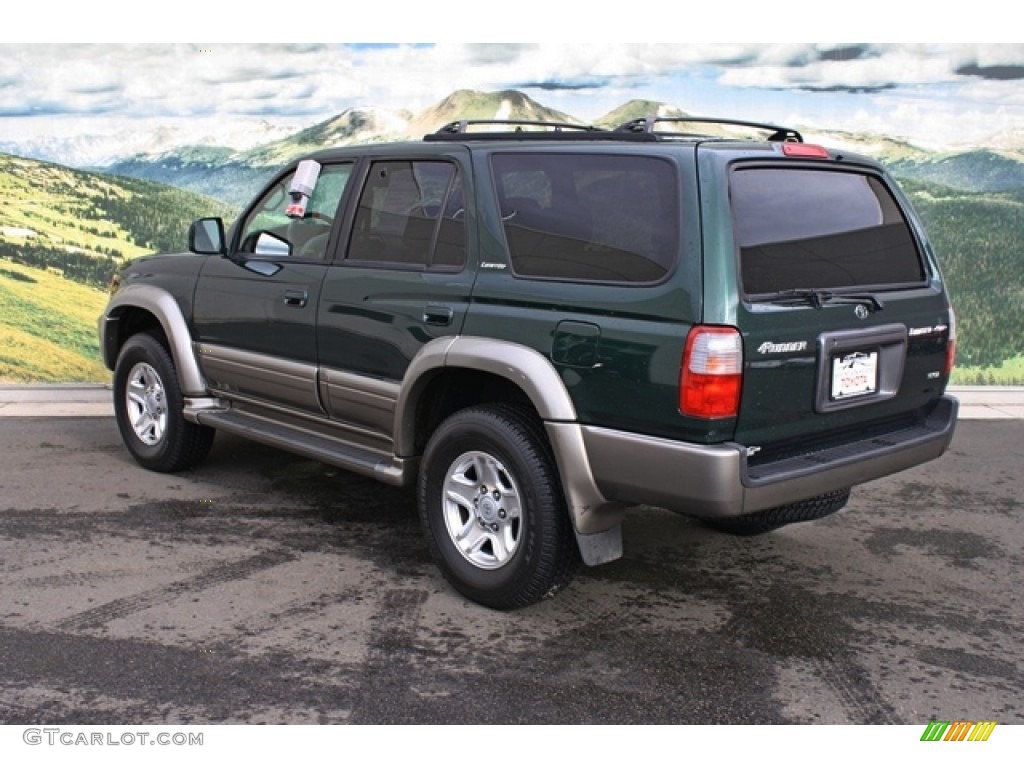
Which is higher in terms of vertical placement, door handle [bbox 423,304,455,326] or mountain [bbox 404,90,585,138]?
mountain [bbox 404,90,585,138]

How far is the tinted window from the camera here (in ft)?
15.1

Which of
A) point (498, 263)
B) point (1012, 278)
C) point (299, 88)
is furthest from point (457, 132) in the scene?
point (1012, 278)

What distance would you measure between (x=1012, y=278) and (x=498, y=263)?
6656mm

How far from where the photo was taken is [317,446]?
5.17 meters

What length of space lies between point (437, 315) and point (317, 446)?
3.51 feet

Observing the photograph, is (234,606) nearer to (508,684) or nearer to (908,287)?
(508,684)

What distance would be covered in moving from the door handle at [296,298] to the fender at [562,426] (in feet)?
3.53

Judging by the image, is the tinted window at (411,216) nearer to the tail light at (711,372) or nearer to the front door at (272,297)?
the front door at (272,297)

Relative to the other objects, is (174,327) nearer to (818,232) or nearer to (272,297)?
(272,297)

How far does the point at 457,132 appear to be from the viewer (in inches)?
197

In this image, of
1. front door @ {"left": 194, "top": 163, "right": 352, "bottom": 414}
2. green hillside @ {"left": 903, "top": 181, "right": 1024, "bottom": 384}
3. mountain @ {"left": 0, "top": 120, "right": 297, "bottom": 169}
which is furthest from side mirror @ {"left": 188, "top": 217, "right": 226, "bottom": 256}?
green hillside @ {"left": 903, "top": 181, "right": 1024, "bottom": 384}

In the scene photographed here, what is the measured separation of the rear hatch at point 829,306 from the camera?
3.81 metres

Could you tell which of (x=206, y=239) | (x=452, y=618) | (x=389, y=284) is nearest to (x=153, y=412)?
(x=206, y=239)

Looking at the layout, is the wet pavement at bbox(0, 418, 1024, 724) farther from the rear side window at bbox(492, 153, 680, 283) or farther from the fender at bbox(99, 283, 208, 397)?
the rear side window at bbox(492, 153, 680, 283)
